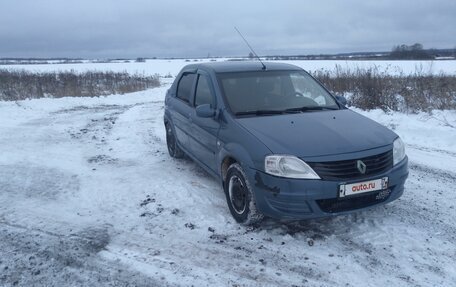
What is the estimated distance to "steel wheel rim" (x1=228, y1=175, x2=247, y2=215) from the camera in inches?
171

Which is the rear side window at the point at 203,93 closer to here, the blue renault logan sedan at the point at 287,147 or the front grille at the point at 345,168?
the blue renault logan sedan at the point at 287,147

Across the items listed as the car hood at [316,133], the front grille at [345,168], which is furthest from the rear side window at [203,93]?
the front grille at [345,168]

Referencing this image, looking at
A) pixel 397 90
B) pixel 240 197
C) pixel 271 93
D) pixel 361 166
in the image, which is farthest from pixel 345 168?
pixel 397 90

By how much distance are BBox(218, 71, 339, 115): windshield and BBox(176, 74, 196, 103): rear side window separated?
1.01m

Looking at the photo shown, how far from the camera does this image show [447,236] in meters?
4.05

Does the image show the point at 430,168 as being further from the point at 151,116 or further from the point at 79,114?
the point at 79,114

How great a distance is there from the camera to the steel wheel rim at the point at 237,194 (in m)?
4.35

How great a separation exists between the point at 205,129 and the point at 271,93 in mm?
993

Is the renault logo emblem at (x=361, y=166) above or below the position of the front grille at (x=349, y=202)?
above

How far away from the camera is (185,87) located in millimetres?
6520

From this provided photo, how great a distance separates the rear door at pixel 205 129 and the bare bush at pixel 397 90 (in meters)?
7.82

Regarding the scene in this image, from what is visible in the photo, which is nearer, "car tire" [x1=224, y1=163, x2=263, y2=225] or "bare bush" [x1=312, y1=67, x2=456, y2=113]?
"car tire" [x1=224, y1=163, x2=263, y2=225]

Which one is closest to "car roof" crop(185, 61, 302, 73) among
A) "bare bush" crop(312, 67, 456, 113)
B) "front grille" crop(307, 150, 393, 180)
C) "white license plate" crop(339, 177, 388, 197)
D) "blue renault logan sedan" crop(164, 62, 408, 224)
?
"blue renault logan sedan" crop(164, 62, 408, 224)

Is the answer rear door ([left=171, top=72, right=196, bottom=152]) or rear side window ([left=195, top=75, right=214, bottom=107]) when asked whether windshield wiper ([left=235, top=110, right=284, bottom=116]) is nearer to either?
rear side window ([left=195, top=75, right=214, bottom=107])
